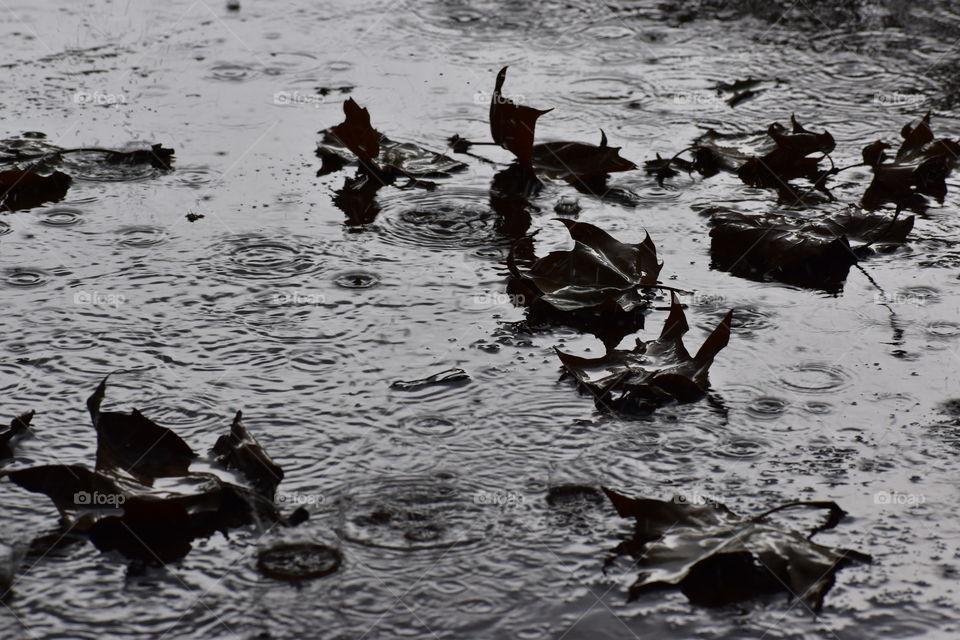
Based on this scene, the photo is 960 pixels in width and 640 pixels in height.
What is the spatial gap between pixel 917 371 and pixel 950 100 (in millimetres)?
2181

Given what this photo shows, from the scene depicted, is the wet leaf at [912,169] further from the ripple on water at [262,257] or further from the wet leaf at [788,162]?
the ripple on water at [262,257]

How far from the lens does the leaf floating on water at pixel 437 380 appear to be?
2402 mm

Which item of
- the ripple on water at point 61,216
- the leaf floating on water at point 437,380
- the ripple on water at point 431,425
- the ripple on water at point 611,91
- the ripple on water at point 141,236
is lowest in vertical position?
the ripple on water at point 431,425

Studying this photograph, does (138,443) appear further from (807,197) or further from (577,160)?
(807,197)

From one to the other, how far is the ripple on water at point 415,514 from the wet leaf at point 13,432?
63 centimetres

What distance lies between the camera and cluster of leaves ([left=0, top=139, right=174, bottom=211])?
11.1 feet

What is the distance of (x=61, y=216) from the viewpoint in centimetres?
327

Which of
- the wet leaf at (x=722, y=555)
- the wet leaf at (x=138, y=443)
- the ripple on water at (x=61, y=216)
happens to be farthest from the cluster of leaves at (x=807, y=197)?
the ripple on water at (x=61, y=216)

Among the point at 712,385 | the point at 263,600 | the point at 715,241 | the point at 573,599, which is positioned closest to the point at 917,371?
the point at 712,385

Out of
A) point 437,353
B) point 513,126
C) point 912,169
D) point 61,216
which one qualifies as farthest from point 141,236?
point 912,169

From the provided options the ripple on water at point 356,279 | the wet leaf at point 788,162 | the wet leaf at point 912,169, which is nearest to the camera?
the ripple on water at point 356,279

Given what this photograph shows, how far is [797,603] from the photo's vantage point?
1.78 m

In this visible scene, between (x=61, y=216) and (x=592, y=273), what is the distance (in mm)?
1503

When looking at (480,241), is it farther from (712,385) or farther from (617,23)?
(617,23)
